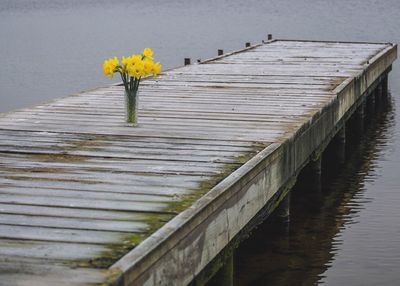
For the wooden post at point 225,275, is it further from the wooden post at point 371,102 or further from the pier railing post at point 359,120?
the wooden post at point 371,102

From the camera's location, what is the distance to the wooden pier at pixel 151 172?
536cm

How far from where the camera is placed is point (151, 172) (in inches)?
297

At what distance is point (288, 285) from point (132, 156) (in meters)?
2.04

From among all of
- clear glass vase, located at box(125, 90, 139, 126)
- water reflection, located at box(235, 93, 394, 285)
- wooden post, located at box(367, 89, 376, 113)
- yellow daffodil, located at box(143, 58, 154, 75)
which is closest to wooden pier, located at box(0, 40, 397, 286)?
clear glass vase, located at box(125, 90, 139, 126)

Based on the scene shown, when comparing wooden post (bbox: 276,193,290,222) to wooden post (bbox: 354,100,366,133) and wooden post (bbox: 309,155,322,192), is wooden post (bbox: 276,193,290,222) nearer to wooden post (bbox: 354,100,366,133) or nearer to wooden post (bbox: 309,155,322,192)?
wooden post (bbox: 309,155,322,192)

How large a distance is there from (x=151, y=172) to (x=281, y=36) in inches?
1425

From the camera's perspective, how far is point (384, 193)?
12875 millimetres

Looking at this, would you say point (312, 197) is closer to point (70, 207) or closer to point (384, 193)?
point (384, 193)

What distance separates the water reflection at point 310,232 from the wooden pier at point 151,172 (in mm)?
741

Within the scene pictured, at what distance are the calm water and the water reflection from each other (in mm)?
14

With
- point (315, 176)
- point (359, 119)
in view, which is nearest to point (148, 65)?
point (315, 176)

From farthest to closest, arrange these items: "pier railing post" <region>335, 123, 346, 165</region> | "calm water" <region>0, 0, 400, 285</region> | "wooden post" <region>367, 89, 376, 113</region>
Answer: "wooden post" <region>367, 89, 376, 113</region> < "pier railing post" <region>335, 123, 346, 165</region> < "calm water" <region>0, 0, 400, 285</region>

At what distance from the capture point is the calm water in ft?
31.9

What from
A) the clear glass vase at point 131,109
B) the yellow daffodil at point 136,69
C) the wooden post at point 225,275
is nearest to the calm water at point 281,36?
the wooden post at point 225,275
